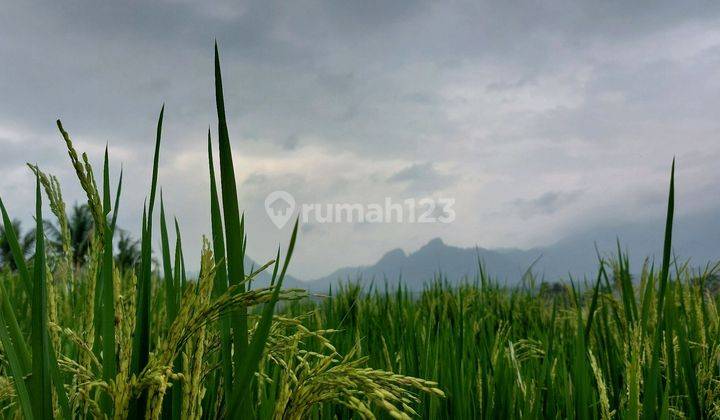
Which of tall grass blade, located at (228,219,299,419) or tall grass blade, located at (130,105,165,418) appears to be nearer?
tall grass blade, located at (228,219,299,419)

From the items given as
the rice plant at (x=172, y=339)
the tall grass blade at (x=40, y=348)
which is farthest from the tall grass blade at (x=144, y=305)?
the tall grass blade at (x=40, y=348)

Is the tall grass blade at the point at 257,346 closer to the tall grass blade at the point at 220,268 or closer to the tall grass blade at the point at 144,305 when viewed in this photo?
the tall grass blade at the point at 220,268

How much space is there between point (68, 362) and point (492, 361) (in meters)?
1.69

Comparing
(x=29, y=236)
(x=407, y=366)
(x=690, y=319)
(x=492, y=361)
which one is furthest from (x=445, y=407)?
(x=29, y=236)

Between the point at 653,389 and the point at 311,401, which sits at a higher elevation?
the point at 311,401

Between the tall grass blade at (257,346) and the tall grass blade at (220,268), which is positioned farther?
the tall grass blade at (220,268)

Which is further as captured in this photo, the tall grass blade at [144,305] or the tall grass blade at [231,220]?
the tall grass blade at [144,305]

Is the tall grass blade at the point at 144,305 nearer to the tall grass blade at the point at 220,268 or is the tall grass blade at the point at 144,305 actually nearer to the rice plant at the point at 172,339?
the rice plant at the point at 172,339

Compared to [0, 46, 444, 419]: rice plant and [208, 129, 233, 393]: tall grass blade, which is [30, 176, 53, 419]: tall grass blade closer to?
[0, 46, 444, 419]: rice plant

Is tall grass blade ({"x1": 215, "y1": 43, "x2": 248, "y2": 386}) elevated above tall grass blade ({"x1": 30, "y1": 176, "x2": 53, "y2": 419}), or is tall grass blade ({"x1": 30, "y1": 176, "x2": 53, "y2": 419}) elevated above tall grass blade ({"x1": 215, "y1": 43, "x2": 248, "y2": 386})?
tall grass blade ({"x1": 215, "y1": 43, "x2": 248, "y2": 386})

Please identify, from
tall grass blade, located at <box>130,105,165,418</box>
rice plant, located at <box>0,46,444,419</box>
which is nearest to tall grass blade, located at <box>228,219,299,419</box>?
rice plant, located at <box>0,46,444,419</box>

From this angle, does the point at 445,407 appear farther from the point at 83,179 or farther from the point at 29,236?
the point at 29,236

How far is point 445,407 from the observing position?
2.00 m

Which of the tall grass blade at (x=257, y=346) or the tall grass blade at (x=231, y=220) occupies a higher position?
the tall grass blade at (x=231, y=220)
